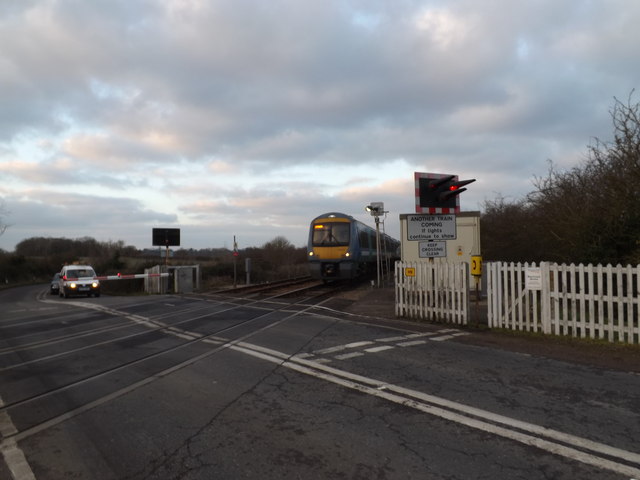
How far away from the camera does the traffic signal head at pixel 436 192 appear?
10.8 m

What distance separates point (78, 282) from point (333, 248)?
1432 cm

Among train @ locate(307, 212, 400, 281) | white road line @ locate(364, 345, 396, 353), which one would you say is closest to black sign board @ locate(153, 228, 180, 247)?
train @ locate(307, 212, 400, 281)

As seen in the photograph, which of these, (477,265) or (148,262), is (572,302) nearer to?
(477,265)

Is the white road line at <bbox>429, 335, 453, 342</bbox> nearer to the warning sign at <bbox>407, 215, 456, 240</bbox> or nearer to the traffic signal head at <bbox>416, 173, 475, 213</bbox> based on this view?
the warning sign at <bbox>407, 215, 456, 240</bbox>

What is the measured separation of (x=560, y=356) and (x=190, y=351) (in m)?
5.94

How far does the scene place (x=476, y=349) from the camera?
7656 millimetres

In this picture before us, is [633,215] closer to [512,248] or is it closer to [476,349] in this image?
[476,349]

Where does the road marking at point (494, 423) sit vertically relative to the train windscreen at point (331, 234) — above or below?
below

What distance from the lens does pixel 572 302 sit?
842 cm

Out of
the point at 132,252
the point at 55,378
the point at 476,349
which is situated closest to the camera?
the point at 55,378

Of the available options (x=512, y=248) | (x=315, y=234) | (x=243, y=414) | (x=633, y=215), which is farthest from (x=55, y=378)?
(x=512, y=248)

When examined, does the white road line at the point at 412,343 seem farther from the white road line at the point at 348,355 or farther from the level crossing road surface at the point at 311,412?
the white road line at the point at 348,355

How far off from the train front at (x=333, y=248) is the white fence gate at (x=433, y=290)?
970cm

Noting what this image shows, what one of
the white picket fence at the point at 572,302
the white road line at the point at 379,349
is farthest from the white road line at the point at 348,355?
the white picket fence at the point at 572,302
